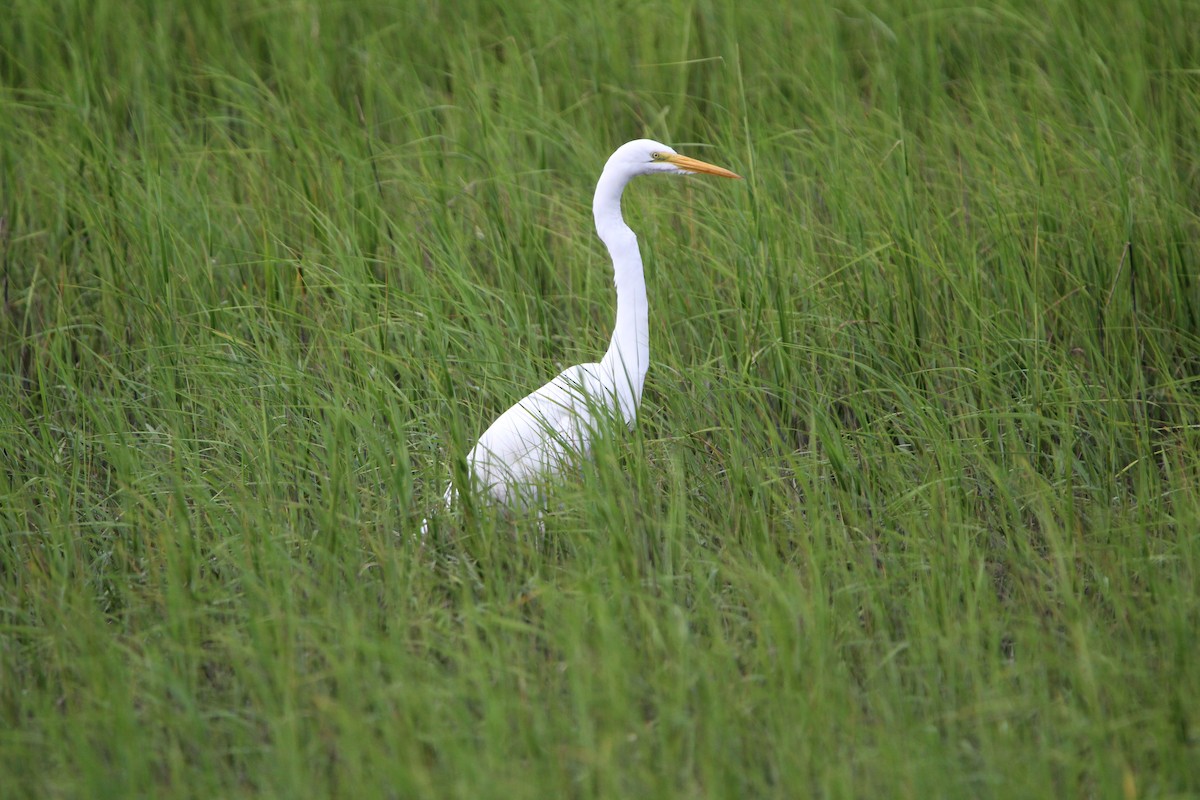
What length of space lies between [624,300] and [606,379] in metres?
0.20

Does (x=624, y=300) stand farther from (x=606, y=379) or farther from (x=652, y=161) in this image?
(x=652, y=161)

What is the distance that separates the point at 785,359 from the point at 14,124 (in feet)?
9.40

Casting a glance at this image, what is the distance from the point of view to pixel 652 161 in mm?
2943

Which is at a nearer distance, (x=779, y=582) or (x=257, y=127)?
(x=779, y=582)

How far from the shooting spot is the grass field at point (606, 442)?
1995 mm

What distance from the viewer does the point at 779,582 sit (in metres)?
2.27

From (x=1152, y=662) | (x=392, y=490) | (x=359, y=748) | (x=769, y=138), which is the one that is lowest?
(x=1152, y=662)

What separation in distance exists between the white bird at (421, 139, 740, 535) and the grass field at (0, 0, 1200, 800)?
0.11m

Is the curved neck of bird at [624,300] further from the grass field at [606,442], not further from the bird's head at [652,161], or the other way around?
the grass field at [606,442]

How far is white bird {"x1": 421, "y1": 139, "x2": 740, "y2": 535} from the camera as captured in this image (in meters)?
2.80

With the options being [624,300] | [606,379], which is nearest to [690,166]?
[624,300]

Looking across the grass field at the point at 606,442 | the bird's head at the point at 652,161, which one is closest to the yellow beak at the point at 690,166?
the bird's head at the point at 652,161

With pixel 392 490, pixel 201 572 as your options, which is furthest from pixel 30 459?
pixel 392 490

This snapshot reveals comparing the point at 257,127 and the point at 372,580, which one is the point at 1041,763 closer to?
the point at 372,580
